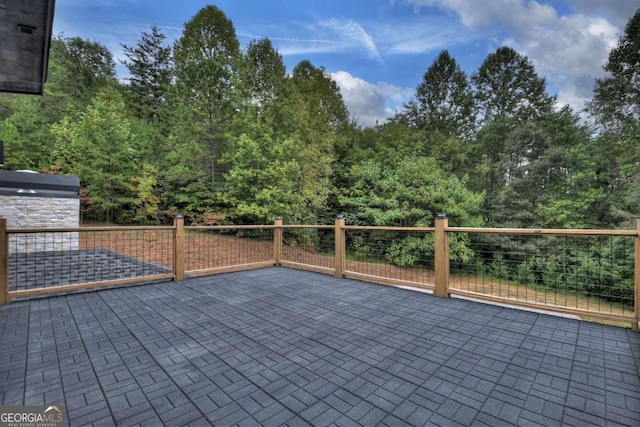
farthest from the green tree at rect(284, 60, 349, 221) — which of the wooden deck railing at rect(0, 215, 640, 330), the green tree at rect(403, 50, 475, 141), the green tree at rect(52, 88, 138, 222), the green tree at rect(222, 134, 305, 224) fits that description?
the green tree at rect(52, 88, 138, 222)

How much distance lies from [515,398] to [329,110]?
537 inches

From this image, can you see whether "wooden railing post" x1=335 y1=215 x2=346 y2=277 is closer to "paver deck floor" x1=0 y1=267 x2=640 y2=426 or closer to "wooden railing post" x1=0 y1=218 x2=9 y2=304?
"paver deck floor" x1=0 y1=267 x2=640 y2=426

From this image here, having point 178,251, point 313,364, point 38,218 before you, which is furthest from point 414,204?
point 38,218

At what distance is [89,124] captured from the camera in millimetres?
10555

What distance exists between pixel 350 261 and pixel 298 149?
5935 millimetres

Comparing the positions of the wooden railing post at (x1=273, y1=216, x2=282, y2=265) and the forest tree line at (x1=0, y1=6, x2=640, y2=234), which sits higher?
the forest tree line at (x1=0, y1=6, x2=640, y2=234)

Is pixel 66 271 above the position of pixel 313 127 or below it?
below

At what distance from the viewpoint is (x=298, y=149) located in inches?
412

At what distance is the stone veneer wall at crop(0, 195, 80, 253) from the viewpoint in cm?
712

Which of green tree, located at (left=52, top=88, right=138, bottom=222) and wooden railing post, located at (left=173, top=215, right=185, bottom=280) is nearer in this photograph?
wooden railing post, located at (left=173, top=215, right=185, bottom=280)

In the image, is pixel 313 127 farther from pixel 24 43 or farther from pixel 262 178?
pixel 24 43

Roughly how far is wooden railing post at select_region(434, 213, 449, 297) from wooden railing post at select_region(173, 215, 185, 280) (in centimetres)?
388

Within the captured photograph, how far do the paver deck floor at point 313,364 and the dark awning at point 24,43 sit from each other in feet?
7.47

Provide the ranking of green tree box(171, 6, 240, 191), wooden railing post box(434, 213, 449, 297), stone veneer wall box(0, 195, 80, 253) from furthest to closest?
1. green tree box(171, 6, 240, 191)
2. stone veneer wall box(0, 195, 80, 253)
3. wooden railing post box(434, 213, 449, 297)
